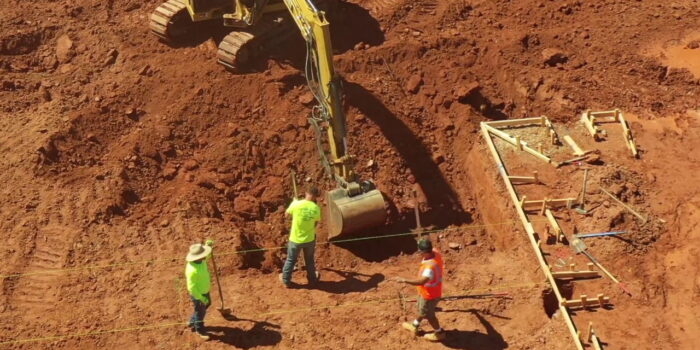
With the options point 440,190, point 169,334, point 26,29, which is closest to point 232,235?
point 169,334

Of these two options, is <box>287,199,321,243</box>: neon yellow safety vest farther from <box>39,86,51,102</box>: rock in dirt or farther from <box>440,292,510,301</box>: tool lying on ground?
<box>39,86,51,102</box>: rock in dirt

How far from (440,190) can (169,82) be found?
5551mm

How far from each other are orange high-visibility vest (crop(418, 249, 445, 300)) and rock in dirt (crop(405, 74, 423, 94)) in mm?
5668

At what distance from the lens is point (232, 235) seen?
522 inches

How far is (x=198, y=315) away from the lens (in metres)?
11.3

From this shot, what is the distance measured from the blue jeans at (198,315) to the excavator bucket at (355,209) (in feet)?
8.33

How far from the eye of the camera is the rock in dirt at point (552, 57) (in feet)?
54.3

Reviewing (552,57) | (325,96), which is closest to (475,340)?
(325,96)

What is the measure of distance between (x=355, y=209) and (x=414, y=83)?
4.10 m

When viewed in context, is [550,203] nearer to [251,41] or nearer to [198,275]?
[198,275]

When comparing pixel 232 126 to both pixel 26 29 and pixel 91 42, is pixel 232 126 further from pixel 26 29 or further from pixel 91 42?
pixel 26 29

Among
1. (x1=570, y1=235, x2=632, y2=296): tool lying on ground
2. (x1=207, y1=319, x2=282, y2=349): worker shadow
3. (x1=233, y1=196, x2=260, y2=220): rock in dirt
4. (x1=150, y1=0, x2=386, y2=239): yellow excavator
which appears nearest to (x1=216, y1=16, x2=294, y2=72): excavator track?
(x1=150, y1=0, x2=386, y2=239): yellow excavator

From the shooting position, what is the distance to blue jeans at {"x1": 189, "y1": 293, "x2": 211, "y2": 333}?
36.6 ft

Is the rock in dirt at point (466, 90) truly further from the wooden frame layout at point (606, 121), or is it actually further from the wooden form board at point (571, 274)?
the wooden form board at point (571, 274)
